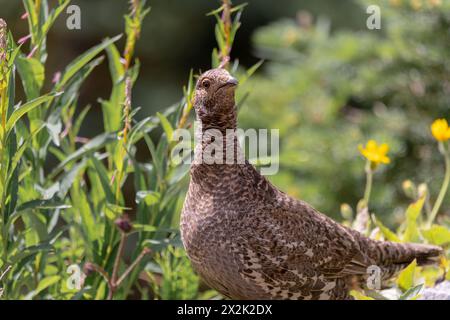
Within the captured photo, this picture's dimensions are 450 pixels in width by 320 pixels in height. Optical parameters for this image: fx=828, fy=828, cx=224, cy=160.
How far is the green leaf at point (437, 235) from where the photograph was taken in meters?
2.79

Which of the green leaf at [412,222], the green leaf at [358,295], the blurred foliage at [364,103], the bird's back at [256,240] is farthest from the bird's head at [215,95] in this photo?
the blurred foliage at [364,103]

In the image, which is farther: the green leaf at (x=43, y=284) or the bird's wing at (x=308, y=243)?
the green leaf at (x=43, y=284)

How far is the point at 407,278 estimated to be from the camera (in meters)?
2.58

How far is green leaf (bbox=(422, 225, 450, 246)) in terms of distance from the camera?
9.15 ft

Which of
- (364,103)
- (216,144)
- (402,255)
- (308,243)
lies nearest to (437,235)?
(402,255)

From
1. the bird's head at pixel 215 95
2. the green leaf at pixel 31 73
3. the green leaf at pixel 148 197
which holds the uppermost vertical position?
the green leaf at pixel 31 73

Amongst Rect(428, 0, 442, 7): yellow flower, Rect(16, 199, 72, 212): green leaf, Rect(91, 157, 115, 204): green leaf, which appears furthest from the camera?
Rect(428, 0, 442, 7): yellow flower

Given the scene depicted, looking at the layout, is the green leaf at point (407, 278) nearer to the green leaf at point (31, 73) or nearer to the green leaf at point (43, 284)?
the green leaf at point (43, 284)

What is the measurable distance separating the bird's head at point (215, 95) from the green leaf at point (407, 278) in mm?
799

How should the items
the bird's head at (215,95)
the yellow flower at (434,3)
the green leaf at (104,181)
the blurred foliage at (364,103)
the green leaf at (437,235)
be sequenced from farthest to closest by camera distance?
the blurred foliage at (364,103) < the yellow flower at (434,3) < the green leaf at (437,235) < the green leaf at (104,181) < the bird's head at (215,95)

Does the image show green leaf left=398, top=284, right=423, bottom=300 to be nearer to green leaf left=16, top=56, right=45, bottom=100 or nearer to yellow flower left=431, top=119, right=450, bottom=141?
yellow flower left=431, top=119, right=450, bottom=141

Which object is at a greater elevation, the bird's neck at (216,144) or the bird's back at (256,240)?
the bird's neck at (216,144)

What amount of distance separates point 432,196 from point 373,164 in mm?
1302

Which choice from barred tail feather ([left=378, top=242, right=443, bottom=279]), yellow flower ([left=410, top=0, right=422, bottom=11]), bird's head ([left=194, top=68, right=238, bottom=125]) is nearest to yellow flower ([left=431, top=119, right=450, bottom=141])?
barred tail feather ([left=378, top=242, right=443, bottom=279])
